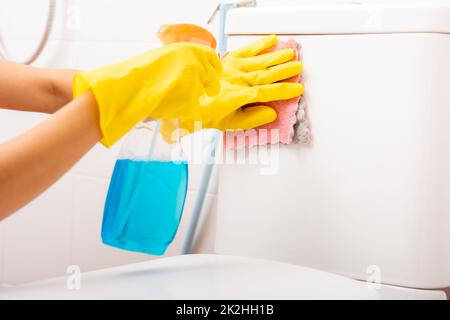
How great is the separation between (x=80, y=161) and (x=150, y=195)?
0.54 meters

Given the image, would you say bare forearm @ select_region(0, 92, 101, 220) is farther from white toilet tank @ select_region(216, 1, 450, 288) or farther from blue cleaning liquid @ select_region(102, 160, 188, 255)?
white toilet tank @ select_region(216, 1, 450, 288)

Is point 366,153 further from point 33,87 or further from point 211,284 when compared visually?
point 33,87

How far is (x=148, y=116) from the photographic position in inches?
32.3

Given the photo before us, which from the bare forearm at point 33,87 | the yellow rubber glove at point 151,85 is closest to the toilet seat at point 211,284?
the yellow rubber glove at point 151,85

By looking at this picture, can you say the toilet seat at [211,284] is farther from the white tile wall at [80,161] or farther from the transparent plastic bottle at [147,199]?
the white tile wall at [80,161]

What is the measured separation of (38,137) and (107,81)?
0.09m

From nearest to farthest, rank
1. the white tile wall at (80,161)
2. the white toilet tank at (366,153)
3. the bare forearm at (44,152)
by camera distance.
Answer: the bare forearm at (44,152) < the white toilet tank at (366,153) < the white tile wall at (80,161)

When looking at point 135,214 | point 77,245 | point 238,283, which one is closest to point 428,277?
point 238,283

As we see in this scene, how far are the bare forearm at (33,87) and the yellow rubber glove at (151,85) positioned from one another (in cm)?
21

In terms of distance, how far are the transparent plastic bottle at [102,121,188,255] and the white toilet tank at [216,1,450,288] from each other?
5.0 inches

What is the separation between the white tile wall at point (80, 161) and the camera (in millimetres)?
1267

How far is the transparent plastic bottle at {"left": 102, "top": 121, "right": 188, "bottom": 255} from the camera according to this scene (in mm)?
889

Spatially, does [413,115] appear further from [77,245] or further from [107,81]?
[77,245]

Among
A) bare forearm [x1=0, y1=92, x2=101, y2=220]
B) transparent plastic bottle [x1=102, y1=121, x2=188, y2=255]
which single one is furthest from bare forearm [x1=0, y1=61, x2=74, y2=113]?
bare forearm [x1=0, y1=92, x2=101, y2=220]
